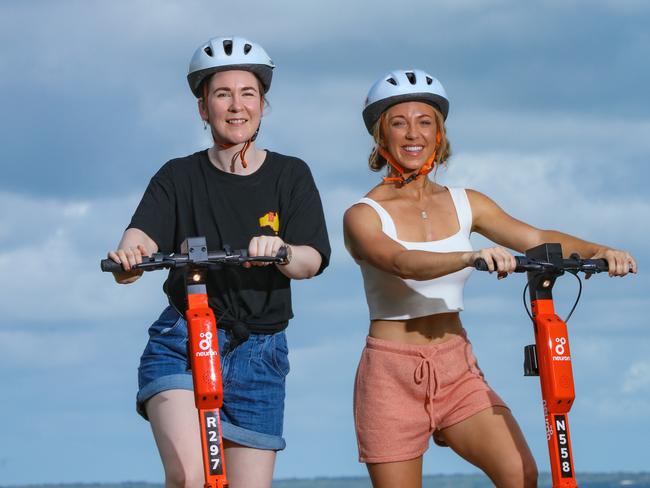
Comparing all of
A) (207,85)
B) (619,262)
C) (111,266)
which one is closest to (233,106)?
(207,85)

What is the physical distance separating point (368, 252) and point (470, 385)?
987 millimetres

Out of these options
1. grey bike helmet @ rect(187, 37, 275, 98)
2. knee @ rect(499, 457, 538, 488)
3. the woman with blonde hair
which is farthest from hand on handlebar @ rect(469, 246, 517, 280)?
grey bike helmet @ rect(187, 37, 275, 98)

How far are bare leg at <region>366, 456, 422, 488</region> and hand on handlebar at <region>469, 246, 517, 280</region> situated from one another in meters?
1.51

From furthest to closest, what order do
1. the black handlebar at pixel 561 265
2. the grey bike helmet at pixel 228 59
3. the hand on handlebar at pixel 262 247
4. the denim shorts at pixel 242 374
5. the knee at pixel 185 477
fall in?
the grey bike helmet at pixel 228 59 < the denim shorts at pixel 242 374 < the knee at pixel 185 477 < the black handlebar at pixel 561 265 < the hand on handlebar at pixel 262 247

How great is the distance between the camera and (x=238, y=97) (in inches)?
294

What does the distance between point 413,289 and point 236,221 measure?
1130 millimetres

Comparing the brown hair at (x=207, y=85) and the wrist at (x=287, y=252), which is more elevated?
the brown hair at (x=207, y=85)

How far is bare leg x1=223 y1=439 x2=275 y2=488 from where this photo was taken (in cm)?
723

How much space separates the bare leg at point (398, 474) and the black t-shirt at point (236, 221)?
105 cm

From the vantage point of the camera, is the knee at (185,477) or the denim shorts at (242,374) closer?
the knee at (185,477)

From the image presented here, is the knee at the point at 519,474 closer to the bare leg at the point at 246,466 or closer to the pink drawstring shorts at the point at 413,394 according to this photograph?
the pink drawstring shorts at the point at 413,394

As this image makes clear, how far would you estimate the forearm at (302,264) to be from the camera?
6.96 meters

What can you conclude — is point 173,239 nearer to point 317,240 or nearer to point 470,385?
point 317,240

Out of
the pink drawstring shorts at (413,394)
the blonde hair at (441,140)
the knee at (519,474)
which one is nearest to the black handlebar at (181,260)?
the pink drawstring shorts at (413,394)
